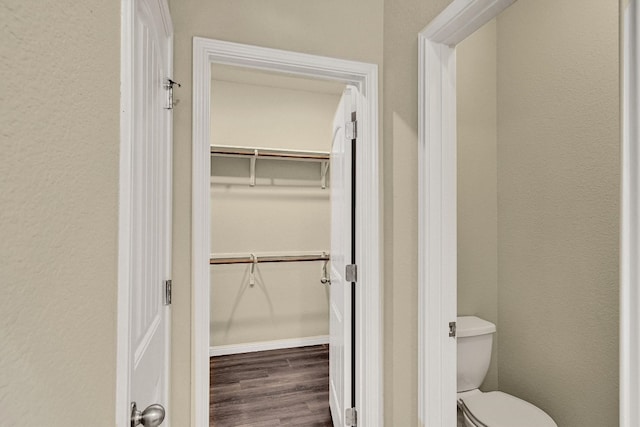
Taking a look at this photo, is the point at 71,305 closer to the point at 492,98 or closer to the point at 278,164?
the point at 492,98

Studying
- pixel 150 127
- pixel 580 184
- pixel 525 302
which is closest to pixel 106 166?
pixel 150 127

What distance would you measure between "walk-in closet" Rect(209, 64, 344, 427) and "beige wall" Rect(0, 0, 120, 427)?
2.50 meters

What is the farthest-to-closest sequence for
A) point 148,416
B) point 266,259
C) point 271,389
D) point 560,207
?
point 266,259 → point 271,389 → point 560,207 → point 148,416

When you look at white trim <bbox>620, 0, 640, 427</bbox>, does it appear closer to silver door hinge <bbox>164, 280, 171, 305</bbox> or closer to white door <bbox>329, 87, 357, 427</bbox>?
white door <bbox>329, 87, 357, 427</bbox>

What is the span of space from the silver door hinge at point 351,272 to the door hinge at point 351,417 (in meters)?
0.68

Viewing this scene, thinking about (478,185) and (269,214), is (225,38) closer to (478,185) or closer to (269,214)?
(478,185)

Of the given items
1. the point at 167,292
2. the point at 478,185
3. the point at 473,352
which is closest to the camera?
Result: the point at 167,292

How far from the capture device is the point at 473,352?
6.54 feet

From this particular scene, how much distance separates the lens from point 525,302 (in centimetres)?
201

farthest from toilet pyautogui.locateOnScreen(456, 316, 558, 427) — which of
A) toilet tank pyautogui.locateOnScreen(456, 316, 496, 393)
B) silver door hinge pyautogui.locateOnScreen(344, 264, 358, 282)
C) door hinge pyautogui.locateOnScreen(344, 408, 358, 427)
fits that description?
silver door hinge pyautogui.locateOnScreen(344, 264, 358, 282)

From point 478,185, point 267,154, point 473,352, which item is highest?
point 267,154

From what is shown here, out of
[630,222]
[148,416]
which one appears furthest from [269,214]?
[630,222]

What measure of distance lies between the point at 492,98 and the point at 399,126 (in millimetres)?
1101

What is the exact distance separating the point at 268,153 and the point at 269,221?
70 centimetres
